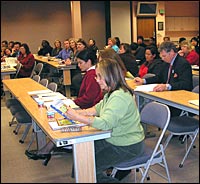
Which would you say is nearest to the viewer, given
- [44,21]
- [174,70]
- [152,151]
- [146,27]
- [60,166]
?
[152,151]

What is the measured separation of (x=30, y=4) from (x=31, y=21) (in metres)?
0.69

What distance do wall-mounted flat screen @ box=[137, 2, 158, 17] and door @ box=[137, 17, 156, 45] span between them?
0.22 m

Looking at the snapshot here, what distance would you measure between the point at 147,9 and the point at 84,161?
A: 40.3ft

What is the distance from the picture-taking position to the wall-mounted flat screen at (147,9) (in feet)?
44.1

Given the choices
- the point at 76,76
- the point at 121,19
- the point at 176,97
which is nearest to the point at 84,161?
the point at 176,97

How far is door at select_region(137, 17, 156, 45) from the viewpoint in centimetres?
1366

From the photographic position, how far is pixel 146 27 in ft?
45.2

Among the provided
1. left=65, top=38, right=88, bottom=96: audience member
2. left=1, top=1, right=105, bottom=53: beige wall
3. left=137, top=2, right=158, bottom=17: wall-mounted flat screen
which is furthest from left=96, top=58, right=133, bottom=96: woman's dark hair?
left=137, top=2, right=158, bottom=17: wall-mounted flat screen

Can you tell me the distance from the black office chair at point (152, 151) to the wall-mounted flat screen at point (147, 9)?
444 inches

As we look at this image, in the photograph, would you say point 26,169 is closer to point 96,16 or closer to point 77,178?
point 77,178

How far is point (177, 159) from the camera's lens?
3.42 metres

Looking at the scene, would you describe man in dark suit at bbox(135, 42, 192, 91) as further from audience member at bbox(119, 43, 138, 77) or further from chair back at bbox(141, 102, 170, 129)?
audience member at bbox(119, 43, 138, 77)

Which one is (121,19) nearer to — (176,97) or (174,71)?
(174,71)

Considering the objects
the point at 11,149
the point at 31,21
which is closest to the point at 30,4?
the point at 31,21
